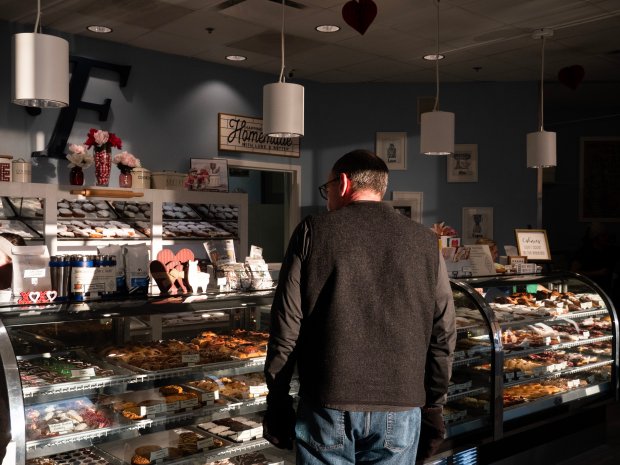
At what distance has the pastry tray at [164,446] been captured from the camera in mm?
2918

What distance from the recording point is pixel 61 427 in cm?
257

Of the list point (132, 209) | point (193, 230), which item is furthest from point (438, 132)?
point (132, 209)

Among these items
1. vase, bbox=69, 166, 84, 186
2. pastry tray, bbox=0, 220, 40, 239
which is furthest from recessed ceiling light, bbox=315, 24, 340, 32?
→ pastry tray, bbox=0, 220, 40, 239

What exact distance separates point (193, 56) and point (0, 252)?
4.85 meters

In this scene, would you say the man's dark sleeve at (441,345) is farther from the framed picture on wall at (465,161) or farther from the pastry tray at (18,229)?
the framed picture on wall at (465,161)

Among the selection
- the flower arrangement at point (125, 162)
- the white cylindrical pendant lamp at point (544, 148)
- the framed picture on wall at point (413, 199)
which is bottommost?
the framed picture on wall at point (413, 199)

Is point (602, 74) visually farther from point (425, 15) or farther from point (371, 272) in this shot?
point (371, 272)

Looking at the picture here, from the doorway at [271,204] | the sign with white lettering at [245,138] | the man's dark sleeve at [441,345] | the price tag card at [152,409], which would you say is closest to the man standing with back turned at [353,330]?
the man's dark sleeve at [441,345]

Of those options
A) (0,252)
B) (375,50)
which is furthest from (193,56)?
(0,252)

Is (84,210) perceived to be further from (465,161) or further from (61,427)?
(465,161)

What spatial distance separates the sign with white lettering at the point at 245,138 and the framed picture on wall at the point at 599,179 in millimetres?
5288

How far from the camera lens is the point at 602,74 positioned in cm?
852

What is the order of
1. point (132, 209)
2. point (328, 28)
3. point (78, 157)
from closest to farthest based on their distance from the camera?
1. point (78, 157)
2. point (328, 28)
3. point (132, 209)

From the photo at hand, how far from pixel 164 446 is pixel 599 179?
377 inches
